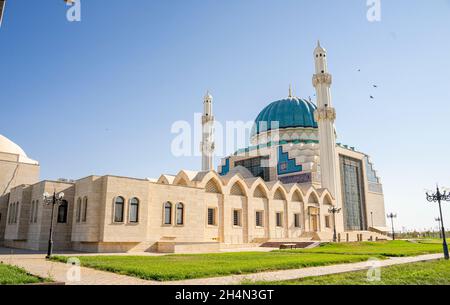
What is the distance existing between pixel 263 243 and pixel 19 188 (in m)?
21.3

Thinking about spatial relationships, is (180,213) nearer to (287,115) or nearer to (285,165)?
(285,165)

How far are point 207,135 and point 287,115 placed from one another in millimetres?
12922

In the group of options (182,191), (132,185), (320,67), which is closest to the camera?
(132,185)

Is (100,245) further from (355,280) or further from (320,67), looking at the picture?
(320,67)

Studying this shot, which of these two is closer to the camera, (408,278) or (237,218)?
(408,278)

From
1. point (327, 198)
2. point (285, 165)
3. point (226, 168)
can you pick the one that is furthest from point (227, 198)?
point (226, 168)

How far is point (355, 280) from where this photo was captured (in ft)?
33.4

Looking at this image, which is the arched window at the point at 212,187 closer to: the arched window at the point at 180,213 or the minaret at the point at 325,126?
the arched window at the point at 180,213

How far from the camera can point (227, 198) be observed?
34.3 metres

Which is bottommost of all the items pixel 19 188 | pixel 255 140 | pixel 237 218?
pixel 237 218

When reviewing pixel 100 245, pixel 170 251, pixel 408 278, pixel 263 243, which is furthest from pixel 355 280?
pixel 263 243

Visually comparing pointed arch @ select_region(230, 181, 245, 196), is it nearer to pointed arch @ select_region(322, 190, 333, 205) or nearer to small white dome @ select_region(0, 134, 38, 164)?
pointed arch @ select_region(322, 190, 333, 205)

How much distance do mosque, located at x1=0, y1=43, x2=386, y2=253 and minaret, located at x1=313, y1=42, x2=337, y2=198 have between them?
0.40ft

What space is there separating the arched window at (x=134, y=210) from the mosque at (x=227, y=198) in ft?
0.22
